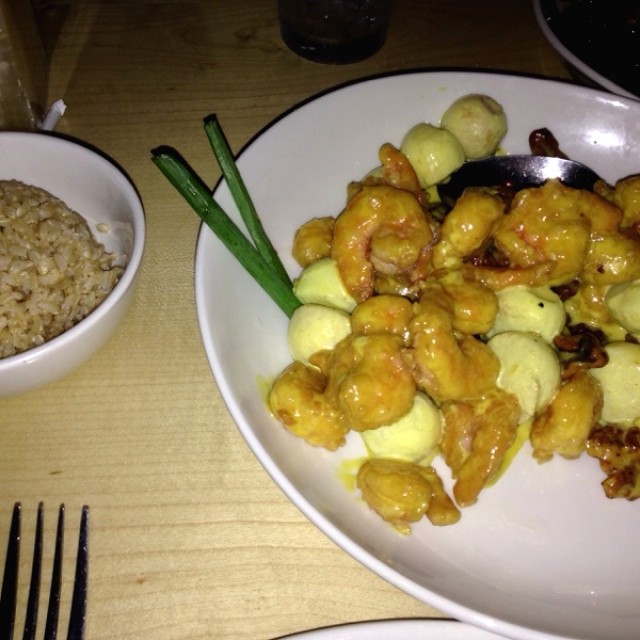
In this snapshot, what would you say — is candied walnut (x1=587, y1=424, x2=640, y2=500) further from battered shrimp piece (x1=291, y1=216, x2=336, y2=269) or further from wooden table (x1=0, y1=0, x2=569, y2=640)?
battered shrimp piece (x1=291, y1=216, x2=336, y2=269)

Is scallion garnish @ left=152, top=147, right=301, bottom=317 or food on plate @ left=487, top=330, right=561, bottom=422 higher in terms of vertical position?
scallion garnish @ left=152, top=147, right=301, bottom=317

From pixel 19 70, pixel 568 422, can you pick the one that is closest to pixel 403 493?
pixel 568 422

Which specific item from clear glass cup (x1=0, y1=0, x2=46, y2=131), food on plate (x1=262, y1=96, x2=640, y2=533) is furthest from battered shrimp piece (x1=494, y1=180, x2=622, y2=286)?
clear glass cup (x1=0, y1=0, x2=46, y2=131)

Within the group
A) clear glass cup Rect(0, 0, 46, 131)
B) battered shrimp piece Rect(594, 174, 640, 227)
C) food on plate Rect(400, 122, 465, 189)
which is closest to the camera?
battered shrimp piece Rect(594, 174, 640, 227)

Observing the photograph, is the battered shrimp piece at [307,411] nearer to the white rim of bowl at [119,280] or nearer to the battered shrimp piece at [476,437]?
the battered shrimp piece at [476,437]

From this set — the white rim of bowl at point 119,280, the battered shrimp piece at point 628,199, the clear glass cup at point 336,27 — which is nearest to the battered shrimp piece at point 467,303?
the battered shrimp piece at point 628,199

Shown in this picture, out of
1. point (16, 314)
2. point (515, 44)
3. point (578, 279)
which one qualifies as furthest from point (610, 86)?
point (16, 314)
